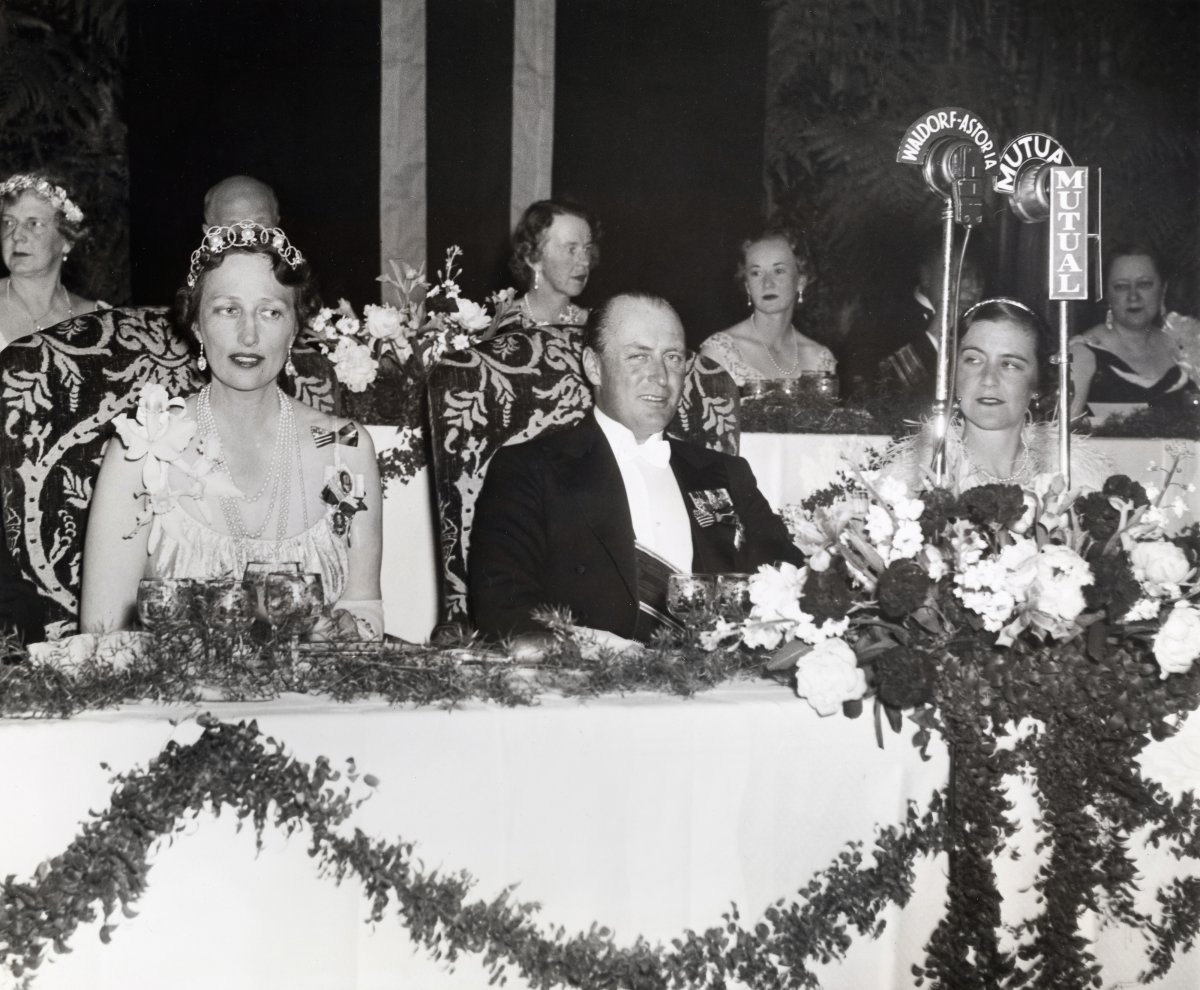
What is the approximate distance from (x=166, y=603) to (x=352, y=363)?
56.5 inches

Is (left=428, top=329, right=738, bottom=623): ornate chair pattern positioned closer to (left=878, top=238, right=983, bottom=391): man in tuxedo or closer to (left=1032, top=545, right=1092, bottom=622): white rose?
(left=1032, top=545, right=1092, bottom=622): white rose

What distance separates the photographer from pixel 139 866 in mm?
1819

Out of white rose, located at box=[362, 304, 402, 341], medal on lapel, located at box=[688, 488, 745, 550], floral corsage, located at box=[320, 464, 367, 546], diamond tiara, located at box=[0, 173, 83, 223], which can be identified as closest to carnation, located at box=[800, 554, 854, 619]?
medal on lapel, located at box=[688, 488, 745, 550]

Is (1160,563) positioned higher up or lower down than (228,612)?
higher up

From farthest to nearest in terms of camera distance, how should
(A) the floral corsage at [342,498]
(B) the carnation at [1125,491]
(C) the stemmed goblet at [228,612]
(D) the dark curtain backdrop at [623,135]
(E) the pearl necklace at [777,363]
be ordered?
(E) the pearl necklace at [777,363], (D) the dark curtain backdrop at [623,135], (A) the floral corsage at [342,498], (B) the carnation at [1125,491], (C) the stemmed goblet at [228,612]

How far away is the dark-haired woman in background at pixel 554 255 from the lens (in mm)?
4641

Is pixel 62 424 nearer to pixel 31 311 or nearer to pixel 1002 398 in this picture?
pixel 31 311

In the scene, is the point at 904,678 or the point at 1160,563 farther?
the point at 1160,563

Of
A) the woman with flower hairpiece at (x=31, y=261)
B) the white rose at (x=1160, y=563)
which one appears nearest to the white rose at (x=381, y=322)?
the woman with flower hairpiece at (x=31, y=261)

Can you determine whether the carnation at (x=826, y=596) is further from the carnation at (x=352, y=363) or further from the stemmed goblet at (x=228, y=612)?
the carnation at (x=352, y=363)

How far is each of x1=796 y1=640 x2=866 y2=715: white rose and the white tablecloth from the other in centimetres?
6

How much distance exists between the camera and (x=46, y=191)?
4.77m

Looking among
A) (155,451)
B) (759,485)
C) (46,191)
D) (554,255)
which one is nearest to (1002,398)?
(759,485)

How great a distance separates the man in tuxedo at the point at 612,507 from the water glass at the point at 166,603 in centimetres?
94
